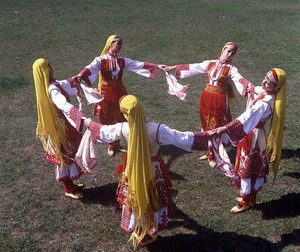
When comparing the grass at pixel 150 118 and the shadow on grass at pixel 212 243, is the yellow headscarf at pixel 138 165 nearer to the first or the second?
the shadow on grass at pixel 212 243

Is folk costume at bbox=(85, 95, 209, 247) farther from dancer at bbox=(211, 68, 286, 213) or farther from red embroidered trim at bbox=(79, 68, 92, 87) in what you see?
red embroidered trim at bbox=(79, 68, 92, 87)

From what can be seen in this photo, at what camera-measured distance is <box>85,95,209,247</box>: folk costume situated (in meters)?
4.43

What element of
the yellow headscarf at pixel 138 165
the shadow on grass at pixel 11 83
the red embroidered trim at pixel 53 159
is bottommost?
the shadow on grass at pixel 11 83

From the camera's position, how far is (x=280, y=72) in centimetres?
519

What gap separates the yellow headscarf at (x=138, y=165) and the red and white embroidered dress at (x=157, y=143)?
128 mm

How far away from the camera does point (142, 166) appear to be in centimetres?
459

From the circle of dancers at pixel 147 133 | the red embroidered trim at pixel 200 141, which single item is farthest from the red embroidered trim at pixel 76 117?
the red embroidered trim at pixel 200 141

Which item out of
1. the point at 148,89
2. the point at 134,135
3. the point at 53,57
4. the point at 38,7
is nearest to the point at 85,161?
the point at 134,135

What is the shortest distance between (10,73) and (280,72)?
8.57 meters

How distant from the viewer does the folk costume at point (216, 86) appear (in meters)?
6.39

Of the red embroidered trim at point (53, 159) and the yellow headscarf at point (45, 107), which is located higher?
the yellow headscarf at point (45, 107)

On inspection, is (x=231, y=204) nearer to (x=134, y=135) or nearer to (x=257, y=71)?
(x=134, y=135)

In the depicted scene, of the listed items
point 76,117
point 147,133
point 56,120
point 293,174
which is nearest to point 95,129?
point 76,117

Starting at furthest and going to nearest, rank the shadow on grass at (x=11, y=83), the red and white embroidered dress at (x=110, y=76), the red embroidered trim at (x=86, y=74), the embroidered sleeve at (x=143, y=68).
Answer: the shadow on grass at (x=11, y=83) → the embroidered sleeve at (x=143, y=68) → the red and white embroidered dress at (x=110, y=76) → the red embroidered trim at (x=86, y=74)
